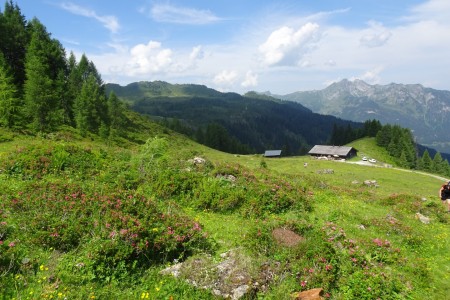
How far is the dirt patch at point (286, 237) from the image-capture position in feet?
37.7

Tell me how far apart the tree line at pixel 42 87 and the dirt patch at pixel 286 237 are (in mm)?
48436

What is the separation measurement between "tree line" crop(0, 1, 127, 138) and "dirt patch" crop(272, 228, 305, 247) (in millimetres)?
48436

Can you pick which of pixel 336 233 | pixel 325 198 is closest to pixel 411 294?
pixel 336 233

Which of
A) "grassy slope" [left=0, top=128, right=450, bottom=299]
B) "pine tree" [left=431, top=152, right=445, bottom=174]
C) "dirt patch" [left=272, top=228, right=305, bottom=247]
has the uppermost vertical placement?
"dirt patch" [left=272, top=228, right=305, bottom=247]

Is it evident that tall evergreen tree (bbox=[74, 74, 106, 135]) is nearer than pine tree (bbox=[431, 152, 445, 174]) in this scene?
Yes

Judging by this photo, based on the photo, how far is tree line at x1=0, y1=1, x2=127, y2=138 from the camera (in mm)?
50438

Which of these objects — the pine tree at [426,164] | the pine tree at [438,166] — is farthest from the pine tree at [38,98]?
the pine tree at [438,166]

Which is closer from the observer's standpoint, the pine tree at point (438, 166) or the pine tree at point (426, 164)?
the pine tree at point (438, 166)

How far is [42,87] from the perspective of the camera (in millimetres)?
51562

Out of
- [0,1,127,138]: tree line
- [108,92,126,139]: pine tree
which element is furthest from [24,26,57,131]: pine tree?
[108,92,126,139]: pine tree

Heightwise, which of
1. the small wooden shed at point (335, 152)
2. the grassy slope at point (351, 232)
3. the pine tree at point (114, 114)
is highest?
the pine tree at point (114, 114)

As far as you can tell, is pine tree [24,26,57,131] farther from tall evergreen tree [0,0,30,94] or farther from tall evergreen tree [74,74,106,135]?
tall evergreen tree [0,0,30,94]

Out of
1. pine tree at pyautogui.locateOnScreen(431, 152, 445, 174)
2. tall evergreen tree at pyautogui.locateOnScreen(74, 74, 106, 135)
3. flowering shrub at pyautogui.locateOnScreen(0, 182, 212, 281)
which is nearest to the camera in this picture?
flowering shrub at pyautogui.locateOnScreen(0, 182, 212, 281)

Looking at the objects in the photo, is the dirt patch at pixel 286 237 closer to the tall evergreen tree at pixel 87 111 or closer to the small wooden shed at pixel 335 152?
the tall evergreen tree at pixel 87 111
